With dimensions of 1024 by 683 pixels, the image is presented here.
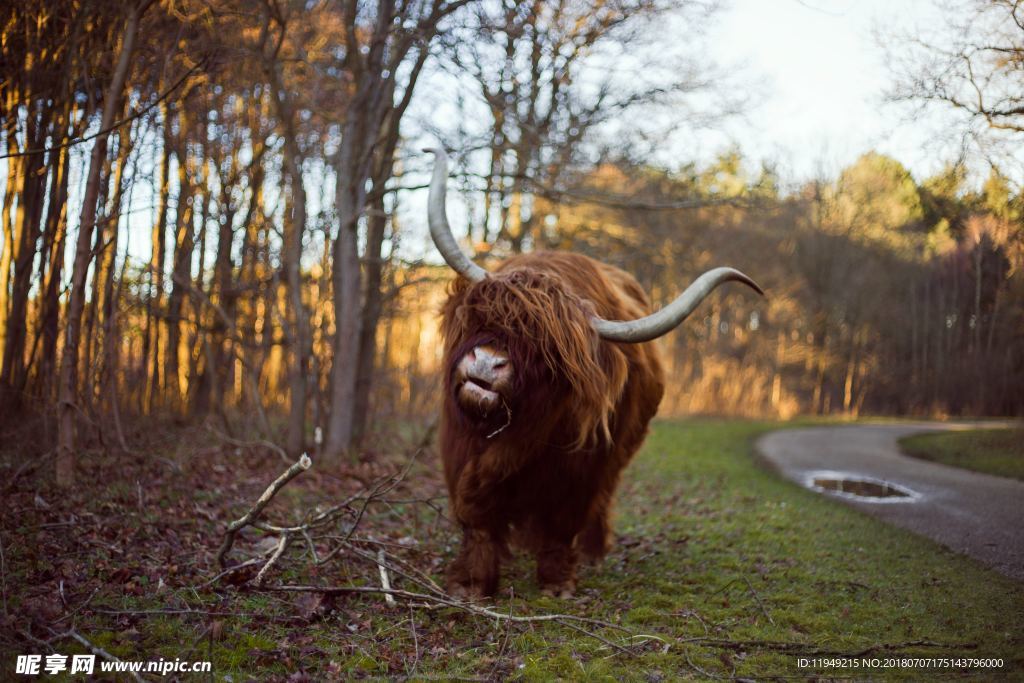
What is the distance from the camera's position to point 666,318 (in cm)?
416

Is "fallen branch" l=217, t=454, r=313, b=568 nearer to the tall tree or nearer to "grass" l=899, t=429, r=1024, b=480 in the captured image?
the tall tree

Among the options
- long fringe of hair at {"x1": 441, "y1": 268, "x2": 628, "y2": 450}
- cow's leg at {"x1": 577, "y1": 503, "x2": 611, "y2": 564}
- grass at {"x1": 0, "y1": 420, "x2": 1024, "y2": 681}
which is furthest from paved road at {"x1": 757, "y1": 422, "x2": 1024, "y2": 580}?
long fringe of hair at {"x1": 441, "y1": 268, "x2": 628, "y2": 450}

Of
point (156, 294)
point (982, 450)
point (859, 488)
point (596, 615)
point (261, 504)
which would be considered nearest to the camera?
point (261, 504)

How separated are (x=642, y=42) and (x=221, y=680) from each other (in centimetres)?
780

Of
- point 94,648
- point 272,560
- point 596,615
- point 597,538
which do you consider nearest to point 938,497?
point 597,538

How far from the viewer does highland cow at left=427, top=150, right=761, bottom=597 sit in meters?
3.97

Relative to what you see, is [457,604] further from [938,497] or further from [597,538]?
[938,497]

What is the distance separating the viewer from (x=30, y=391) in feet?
18.4

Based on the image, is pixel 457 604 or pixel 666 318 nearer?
pixel 457 604

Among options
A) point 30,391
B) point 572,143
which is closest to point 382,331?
point 572,143

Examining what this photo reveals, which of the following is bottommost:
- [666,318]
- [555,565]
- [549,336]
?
[555,565]

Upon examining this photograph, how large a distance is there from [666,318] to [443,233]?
1428mm

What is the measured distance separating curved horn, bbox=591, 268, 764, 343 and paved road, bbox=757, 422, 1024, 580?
1.90 m

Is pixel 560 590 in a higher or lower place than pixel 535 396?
lower
